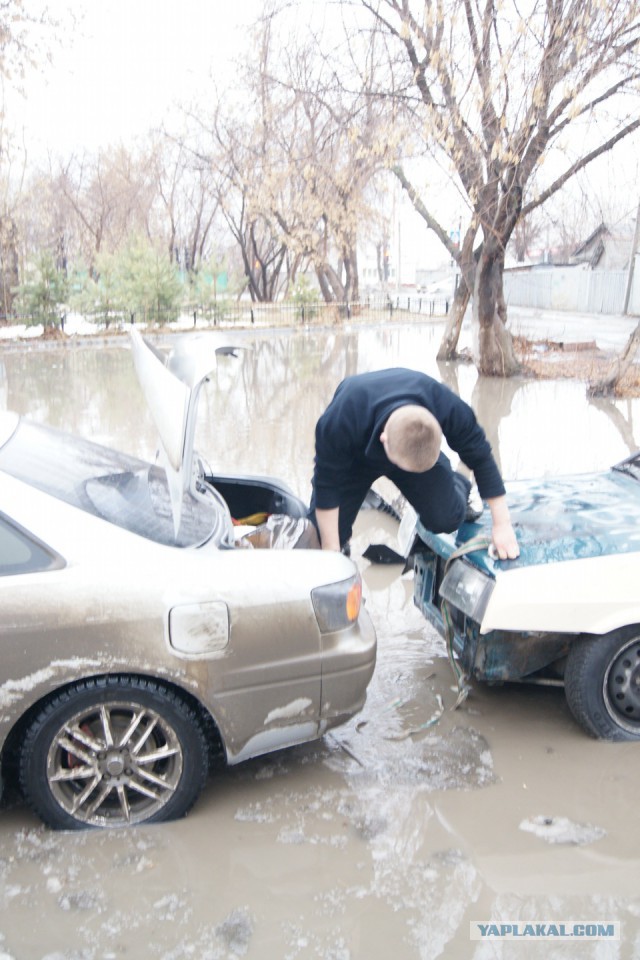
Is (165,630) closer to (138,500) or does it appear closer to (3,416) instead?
(138,500)

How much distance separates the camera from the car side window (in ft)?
9.16

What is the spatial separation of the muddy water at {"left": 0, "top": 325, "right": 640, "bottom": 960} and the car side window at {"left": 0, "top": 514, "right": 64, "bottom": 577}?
0.97 m

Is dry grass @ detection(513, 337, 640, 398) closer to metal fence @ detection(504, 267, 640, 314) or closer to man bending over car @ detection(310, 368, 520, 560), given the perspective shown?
man bending over car @ detection(310, 368, 520, 560)

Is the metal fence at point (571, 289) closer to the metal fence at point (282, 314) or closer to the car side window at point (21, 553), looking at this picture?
the metal fence at point (282, 314)

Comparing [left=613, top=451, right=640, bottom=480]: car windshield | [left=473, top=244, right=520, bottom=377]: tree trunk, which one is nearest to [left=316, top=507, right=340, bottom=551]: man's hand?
[left=613, top=451, right=640, bottom=480]: car windshield

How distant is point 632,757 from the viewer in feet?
11.2

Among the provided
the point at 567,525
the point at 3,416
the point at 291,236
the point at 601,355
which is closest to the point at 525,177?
the point at 601,355

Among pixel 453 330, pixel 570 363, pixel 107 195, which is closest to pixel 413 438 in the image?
pixel 570 363

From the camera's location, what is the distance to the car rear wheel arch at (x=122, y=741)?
110 inches

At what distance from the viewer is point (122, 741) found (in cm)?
285

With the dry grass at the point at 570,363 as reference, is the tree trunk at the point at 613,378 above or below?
above

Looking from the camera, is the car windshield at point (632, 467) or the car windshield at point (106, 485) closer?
the car windshield at point (106, 485)
